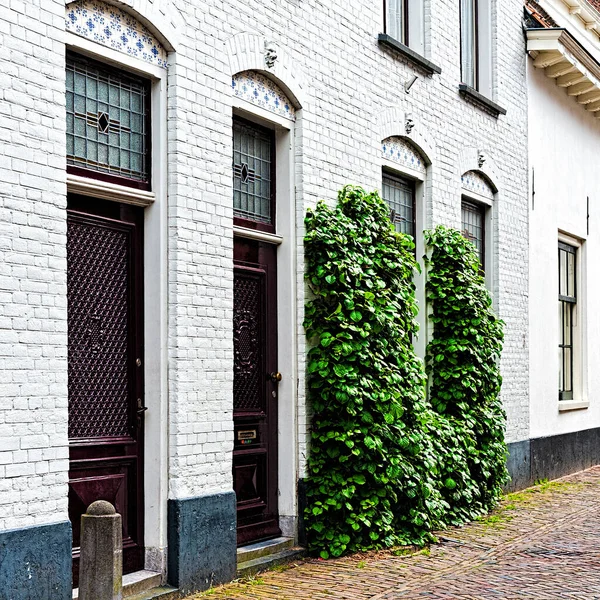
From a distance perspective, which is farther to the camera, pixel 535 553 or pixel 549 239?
pixel 549 239

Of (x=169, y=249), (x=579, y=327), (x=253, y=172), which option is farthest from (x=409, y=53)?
(x=579, y=327)

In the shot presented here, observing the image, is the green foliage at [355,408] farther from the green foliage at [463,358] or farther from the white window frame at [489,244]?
the white window frame at [489,244]

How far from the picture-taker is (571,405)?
1578 cm

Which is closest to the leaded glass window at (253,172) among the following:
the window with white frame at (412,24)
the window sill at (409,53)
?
the window sill at (409,53)

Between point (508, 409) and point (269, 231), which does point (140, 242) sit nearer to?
point (269, 231)

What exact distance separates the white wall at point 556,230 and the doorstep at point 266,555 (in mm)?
6315

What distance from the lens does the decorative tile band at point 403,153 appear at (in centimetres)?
1068

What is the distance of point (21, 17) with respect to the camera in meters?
5.99

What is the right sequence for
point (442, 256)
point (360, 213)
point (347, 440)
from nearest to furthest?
point (347, 440) < point (360, 213) < point (442, 256)

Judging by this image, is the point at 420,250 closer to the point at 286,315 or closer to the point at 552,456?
the point at 286,315

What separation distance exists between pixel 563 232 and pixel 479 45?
11.9 feet

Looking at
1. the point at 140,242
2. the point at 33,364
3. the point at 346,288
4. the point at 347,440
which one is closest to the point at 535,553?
the point at 347,440

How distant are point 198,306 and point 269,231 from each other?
4.91ft

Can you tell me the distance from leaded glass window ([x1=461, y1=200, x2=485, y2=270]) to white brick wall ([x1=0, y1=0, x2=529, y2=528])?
0.72 m
